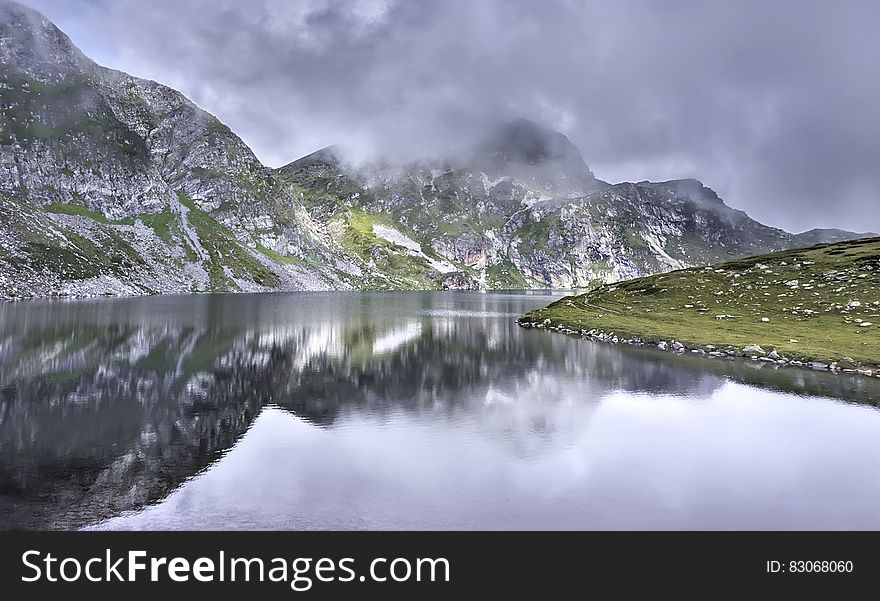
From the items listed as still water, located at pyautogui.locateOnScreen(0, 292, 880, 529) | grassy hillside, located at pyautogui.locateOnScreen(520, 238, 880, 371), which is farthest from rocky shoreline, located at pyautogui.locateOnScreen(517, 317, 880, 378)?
still water, located at pyautogui.locateOnScreen(0, 292, 880, 529)

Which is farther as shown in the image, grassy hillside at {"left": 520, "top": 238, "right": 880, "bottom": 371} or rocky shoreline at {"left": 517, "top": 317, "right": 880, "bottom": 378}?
grassy hillside at {"left": 520, "top": 238, "right": 880, "bottom": 371}

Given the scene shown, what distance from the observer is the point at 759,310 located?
74312 millimetres

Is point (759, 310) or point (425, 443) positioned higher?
point (759, 310)

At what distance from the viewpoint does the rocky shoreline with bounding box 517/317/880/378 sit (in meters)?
44.8

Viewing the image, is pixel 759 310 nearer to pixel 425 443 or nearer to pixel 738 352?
pixel 738 352

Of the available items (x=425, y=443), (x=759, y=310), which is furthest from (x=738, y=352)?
(x=425, y=443)

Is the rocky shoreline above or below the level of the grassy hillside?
below

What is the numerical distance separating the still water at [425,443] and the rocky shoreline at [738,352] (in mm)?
3054

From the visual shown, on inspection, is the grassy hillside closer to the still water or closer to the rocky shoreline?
the rocky shoreline

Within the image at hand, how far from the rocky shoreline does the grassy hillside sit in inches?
5.6

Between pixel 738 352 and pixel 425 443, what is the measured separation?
43133 millimetres
